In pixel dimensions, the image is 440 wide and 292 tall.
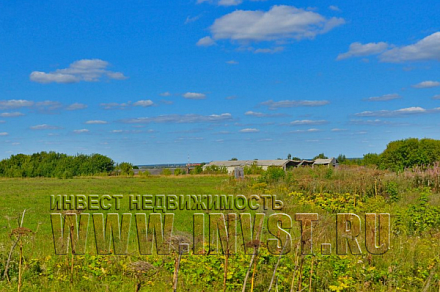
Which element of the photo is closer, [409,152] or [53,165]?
[409,152]

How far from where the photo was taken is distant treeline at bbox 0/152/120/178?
3651 centimetres

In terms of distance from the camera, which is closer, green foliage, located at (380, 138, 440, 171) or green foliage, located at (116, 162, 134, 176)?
green foliage, located at (380, 138, 440, 171)

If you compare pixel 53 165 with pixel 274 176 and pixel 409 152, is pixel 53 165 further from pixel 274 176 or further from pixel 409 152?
pixel 409 152

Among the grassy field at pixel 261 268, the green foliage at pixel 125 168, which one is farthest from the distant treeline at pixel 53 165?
the grassy field at pixel 261 268

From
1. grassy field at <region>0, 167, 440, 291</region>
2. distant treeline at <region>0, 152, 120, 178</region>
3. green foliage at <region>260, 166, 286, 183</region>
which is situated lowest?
grassy field at <region>0, 167, 440, 291</region>

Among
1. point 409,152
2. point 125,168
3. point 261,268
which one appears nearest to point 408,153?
point 409,152

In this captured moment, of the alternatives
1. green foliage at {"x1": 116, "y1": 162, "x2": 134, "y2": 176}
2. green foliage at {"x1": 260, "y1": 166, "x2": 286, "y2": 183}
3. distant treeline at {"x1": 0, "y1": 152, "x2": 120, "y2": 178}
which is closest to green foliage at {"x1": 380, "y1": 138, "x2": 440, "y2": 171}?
green foliage at {"x1": 260, "y1": 166, "x2": 286, "y2": 183}

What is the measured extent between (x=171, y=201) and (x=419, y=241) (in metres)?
8.54

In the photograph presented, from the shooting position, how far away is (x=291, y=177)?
50.7ft

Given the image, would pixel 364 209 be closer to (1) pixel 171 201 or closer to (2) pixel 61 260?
(1) pixel 171 201

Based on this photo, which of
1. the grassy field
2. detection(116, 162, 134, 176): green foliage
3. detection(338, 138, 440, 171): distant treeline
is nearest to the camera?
the grassy field

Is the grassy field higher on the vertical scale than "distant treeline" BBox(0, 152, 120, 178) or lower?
lower

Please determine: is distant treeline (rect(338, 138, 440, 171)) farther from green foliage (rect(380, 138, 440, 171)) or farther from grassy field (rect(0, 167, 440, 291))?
grassy field (rect(0, 167, 440, 291))

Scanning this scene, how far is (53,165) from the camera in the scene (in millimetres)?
37969
